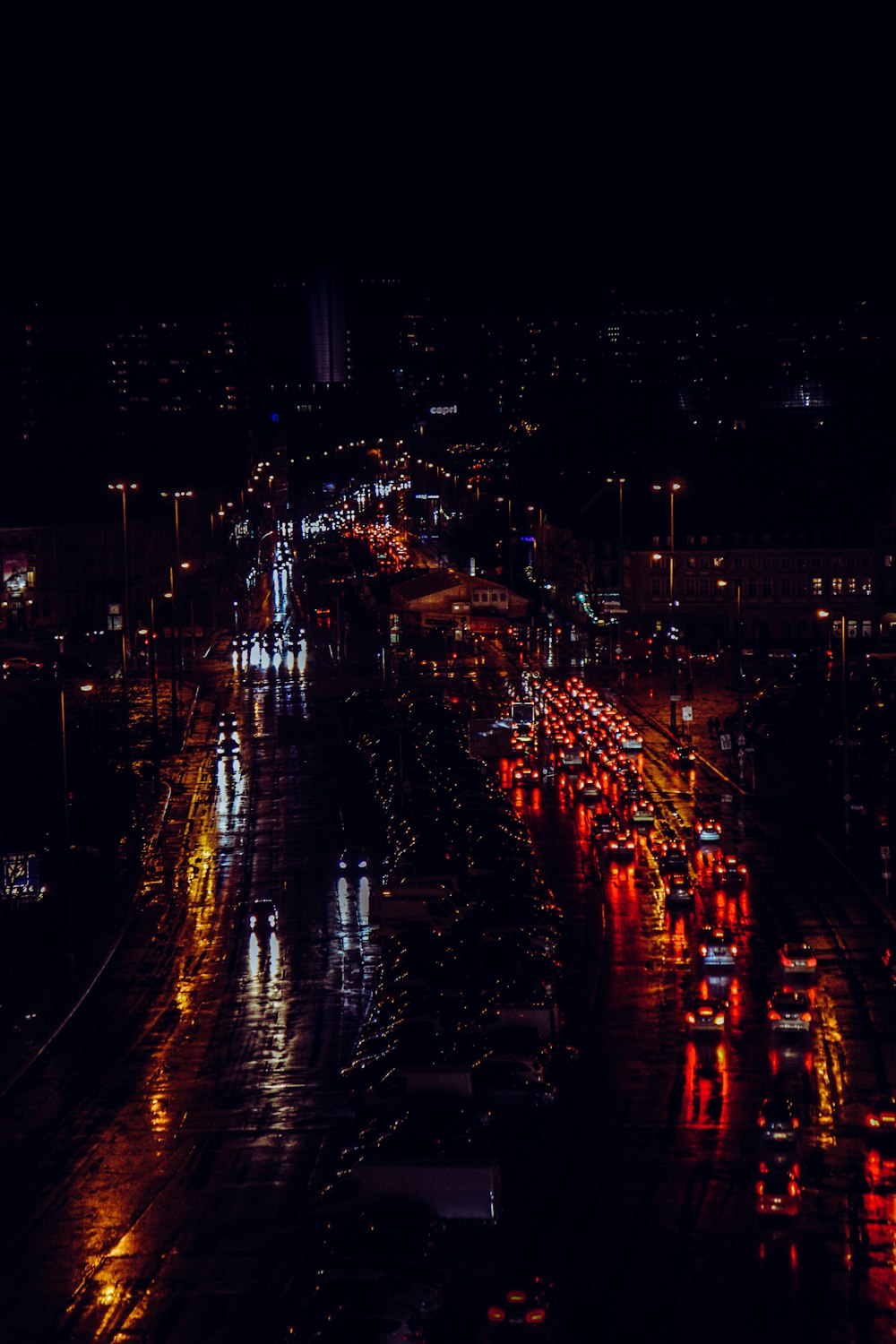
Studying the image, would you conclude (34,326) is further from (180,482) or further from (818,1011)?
(818,1011)

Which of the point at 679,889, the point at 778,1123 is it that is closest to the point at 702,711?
the point at 679,889

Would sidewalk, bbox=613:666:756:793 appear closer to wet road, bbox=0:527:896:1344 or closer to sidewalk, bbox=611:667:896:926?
sidewalk, bbox=611:667:896:926

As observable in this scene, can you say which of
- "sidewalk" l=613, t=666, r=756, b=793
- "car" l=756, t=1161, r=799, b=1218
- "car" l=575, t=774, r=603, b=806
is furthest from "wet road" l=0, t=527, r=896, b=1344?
"sidewalk" l=613, t=666, r=756, b=793

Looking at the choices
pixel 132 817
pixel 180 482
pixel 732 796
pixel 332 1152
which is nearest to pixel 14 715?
pixel 132 817

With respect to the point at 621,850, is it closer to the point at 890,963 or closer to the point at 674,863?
the point at 674,863

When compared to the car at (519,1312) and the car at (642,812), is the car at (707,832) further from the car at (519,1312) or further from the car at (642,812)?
the car at (519,1312)

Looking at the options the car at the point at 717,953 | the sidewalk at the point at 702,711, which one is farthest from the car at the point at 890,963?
the sidewalk at the point at 702,711
